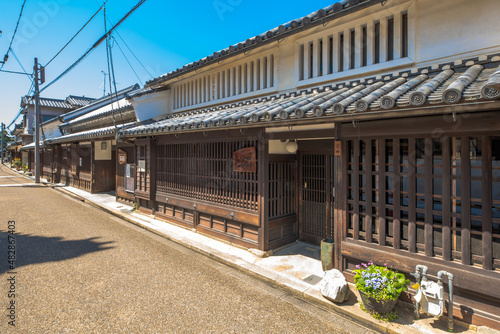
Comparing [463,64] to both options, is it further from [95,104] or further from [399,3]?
[95,104]

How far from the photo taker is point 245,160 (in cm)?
756

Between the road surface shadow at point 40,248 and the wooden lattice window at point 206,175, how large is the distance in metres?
3.07

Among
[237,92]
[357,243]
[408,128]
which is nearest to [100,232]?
[237,92]

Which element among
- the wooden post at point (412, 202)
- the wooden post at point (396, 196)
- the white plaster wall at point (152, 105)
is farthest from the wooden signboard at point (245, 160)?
the white plaster wall at point (152, 105)

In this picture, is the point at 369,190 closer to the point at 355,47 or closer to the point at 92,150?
the point at 355,47

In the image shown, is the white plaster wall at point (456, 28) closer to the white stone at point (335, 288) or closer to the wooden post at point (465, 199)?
the wooden post at point (465, 199)

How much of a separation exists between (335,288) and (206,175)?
5.42m

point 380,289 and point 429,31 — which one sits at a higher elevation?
point 429,31

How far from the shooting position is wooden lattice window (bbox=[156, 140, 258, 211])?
7.73 m

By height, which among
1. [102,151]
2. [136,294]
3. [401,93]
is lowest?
[136,294]

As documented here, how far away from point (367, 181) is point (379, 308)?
85.1 inches

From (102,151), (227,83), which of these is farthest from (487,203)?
(102,151)

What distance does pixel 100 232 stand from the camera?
9.47 m

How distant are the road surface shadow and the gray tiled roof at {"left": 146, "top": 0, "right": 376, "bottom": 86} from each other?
6878 mm
